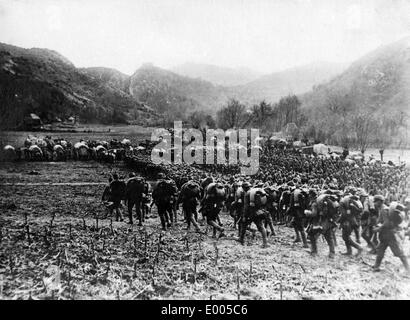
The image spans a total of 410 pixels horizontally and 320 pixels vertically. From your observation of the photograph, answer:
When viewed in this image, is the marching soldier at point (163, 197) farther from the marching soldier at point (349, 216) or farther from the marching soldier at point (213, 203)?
the marching soldier at point (349, 216)

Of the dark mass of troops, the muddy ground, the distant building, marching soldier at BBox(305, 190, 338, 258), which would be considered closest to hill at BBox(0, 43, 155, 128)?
the distant building

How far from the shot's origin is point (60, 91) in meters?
58.6

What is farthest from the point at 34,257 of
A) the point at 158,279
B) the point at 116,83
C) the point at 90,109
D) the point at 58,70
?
the point at 116,83

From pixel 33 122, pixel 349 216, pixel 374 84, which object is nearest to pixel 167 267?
pixel 349 216

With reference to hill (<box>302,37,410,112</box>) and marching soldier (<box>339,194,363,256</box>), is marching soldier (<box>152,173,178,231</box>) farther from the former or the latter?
hill (<box>302,37,410,112</box>)

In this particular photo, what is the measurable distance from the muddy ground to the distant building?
31.6 meters

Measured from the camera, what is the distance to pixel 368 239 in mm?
8789

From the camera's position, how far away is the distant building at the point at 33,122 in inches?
1565

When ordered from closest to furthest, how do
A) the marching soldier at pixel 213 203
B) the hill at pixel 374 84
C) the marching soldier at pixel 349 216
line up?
the marching soldier at pixel 349 216
the marching soldier at pixel 213 203
the hill at pixel 374 84

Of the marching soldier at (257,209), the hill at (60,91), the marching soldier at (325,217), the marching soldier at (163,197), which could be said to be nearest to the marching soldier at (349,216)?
the marching soldier at (325,217)

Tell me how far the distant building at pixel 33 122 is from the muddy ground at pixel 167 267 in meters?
31.6

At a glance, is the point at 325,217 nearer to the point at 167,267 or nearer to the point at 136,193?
the point at 167,267
